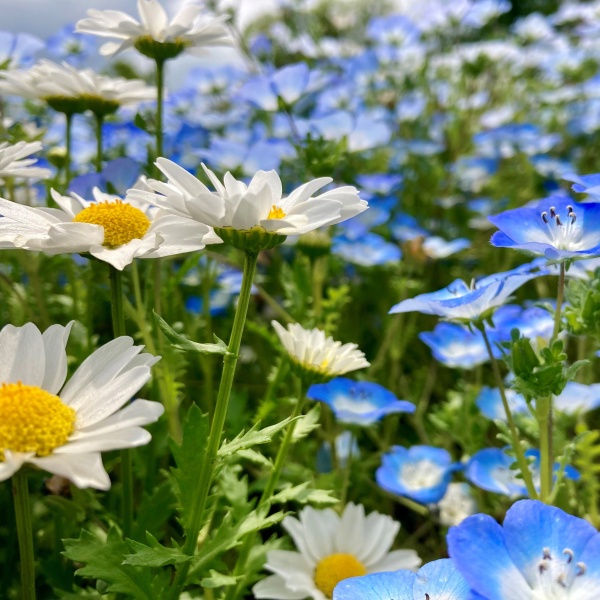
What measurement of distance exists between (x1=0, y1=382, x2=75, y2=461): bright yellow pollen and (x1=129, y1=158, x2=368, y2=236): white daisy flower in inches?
8.0

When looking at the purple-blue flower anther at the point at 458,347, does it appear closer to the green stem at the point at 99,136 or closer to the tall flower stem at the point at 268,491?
the tall flower stem at the point at 268,491

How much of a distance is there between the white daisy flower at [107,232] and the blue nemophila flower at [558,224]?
0.36 metres

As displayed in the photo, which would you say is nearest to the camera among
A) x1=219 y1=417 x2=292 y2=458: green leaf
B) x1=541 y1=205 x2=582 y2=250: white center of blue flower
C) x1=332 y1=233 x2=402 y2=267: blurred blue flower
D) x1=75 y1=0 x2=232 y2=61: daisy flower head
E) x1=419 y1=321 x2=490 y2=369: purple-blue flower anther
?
x1=219 y1=417 x2=292 y2=458: green leaf

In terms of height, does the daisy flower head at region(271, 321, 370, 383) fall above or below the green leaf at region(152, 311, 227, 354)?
below

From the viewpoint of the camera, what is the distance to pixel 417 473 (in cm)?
131

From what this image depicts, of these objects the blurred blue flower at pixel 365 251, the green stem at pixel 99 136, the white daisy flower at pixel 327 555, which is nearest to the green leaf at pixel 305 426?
the white daisy flower at pixel 327 555

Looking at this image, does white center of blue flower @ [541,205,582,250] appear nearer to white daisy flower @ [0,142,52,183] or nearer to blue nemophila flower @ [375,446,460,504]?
blue nemophila flower @ [375,446,460,504]

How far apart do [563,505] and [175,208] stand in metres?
0.70

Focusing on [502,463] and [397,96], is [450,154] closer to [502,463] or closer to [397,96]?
[397,96]

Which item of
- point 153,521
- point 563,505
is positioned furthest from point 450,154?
point 153,521

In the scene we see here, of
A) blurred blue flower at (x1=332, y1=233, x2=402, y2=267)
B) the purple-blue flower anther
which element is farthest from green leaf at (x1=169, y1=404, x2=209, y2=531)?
blurred blue flower at (x1=332, y1=233, x2=402, y2=267)

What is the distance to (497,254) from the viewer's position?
7.09 ft

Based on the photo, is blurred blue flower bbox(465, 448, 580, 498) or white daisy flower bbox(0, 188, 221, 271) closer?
white daisy flower bbox(0, 188, 221, 271)

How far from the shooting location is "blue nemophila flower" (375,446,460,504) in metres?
1.20
